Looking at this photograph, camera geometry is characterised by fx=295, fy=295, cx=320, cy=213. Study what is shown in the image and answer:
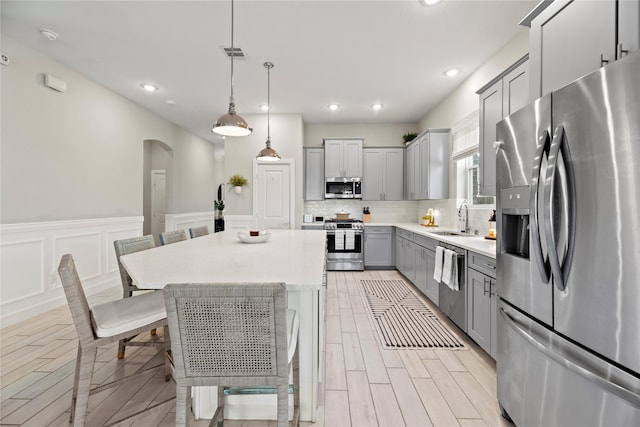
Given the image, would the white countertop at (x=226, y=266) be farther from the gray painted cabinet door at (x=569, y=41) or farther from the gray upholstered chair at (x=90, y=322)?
the gray painted cabinet door at (x=569, y=41)

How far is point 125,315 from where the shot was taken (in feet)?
5.17

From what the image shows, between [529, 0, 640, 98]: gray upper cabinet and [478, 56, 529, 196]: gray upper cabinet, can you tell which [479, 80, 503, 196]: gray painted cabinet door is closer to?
[478, 56, 529, 196]: gray upper cabinet

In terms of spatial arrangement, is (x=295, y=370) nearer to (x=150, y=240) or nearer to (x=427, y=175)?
(x=150, y=240)

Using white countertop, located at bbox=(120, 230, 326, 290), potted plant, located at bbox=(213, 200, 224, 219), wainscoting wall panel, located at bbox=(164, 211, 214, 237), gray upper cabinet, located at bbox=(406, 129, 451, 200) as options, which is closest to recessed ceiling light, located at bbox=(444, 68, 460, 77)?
gray upper cabinet, located at bbox=(406, 129, 451, 200)

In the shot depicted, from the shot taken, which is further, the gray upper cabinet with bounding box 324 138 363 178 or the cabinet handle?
the gray upper cabinet with bounding box 324 138 363 178

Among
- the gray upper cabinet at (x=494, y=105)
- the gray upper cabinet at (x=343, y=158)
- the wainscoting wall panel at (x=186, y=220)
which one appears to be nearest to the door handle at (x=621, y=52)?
the gray upper cabinet at (x=494, y=105)

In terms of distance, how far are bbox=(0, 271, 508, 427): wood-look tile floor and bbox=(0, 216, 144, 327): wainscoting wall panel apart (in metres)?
0.30

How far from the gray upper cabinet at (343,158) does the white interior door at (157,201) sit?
4.38 metres

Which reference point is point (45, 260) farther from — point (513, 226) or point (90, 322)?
point (513, 226)

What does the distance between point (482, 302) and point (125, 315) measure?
8.32 ft

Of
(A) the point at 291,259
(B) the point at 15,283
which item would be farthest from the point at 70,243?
(A) the point at 291,259

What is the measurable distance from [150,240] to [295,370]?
1.72 metres

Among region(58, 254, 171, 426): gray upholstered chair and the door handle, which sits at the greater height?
the door handle

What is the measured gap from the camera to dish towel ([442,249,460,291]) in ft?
9.25
